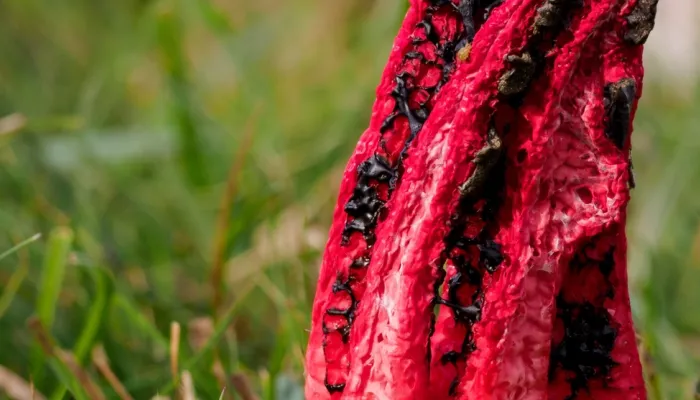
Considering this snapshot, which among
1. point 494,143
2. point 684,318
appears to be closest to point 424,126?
point 494,143

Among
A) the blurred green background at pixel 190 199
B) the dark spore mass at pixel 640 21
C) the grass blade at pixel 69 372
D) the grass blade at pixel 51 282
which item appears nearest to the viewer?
the dark spore mass at pixel 640 21

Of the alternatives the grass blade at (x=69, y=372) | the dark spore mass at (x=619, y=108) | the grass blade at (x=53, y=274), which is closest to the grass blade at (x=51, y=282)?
the grass blade at (x=53, y=274)

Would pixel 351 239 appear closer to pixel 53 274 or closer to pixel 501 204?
pixel 501 204

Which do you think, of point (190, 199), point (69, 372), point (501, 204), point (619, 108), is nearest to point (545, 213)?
point (501, 204)

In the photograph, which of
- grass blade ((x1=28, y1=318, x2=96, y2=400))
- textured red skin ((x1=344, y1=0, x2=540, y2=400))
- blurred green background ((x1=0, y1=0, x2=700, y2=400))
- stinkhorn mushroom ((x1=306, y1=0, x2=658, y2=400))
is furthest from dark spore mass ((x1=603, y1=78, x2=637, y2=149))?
grass blade ((x1=28, y1=318, x2=96, y2=400))

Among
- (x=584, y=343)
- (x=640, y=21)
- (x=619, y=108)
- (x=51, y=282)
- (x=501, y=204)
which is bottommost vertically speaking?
(x=51, y=282)

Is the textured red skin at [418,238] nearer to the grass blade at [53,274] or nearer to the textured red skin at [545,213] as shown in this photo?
the textured red skin at [545,213]
